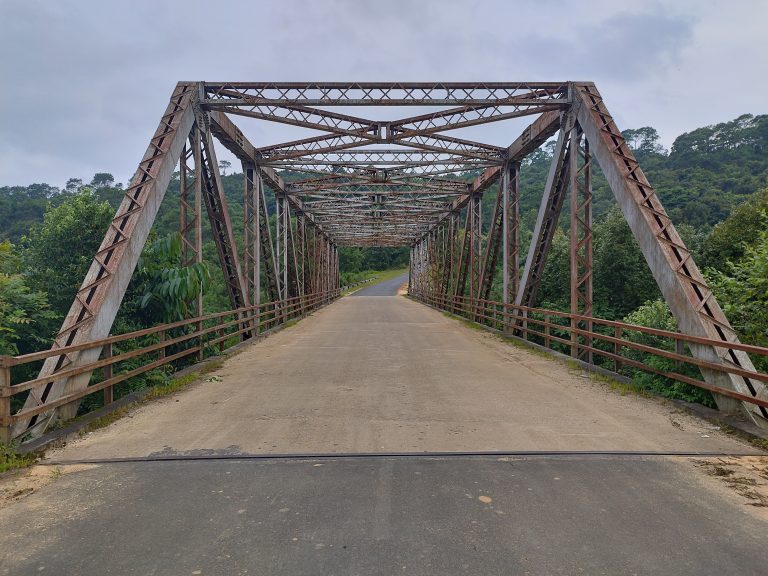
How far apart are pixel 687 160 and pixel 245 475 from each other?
85237 millimetres

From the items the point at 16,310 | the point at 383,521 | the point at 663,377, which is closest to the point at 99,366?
the point at 16,310

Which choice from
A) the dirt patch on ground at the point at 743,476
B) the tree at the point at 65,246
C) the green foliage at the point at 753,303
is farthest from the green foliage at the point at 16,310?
the green foliage at the point at 753,303

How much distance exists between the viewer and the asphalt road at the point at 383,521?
2920 mm

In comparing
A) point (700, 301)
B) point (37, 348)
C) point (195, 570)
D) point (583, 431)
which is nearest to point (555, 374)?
point (700, 301)

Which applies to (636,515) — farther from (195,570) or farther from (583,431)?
(195,570)

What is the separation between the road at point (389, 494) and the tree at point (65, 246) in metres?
4.44

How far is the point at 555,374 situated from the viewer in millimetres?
9086

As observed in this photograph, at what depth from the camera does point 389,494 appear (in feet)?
12.6

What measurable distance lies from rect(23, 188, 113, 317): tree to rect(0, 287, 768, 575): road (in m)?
4.44

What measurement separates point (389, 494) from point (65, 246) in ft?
30.8

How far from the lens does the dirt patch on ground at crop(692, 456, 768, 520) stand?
375 centimetres

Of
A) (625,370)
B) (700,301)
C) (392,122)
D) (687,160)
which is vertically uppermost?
(687,160)

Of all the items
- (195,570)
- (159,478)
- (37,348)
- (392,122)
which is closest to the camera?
(195,570)

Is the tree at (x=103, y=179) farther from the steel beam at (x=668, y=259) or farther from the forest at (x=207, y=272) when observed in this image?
the steel beam at (x=668, y=259)
